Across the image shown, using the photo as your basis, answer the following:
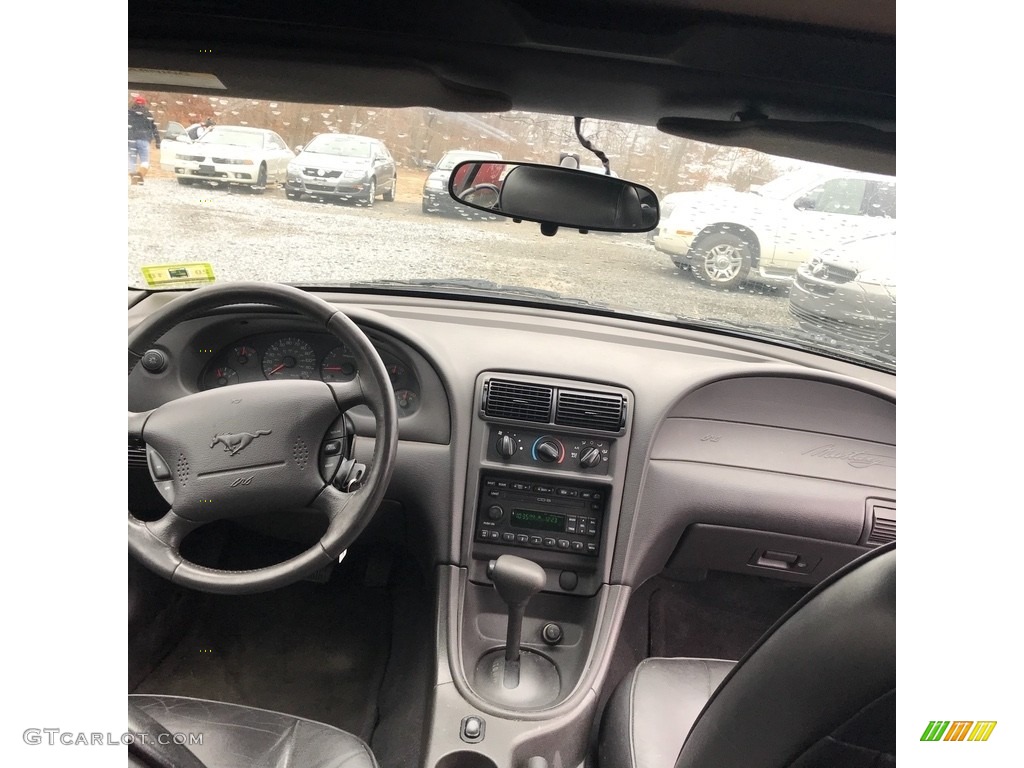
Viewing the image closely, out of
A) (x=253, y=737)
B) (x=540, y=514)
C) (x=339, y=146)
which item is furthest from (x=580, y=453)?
(x=339, y=146)

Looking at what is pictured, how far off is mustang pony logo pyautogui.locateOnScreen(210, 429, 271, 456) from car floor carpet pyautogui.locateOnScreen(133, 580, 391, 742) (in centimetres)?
119

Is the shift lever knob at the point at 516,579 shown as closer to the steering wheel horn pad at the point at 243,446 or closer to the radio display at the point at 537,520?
the radio display at the point at 537,520

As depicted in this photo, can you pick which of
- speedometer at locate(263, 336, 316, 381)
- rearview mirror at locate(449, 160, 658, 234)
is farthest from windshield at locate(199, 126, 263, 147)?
rearview mirror at locate(449, 160, 658, 234)

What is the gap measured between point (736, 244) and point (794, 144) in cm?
117

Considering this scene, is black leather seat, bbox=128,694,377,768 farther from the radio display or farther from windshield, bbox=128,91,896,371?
windshield, bbox=128,91,896,371

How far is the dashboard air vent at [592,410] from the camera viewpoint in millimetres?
2195

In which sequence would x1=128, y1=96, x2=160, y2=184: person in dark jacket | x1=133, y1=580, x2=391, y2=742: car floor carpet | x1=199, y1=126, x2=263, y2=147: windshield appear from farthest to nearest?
x1=133, y1=580, x2=391, y2=742: car floor carpet, x1=199, y1=126, x2=263, y2=147: windshield, x1=128, y1=96, x2=160, y2=184: person in dark jacket

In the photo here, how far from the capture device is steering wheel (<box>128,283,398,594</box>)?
157 cm

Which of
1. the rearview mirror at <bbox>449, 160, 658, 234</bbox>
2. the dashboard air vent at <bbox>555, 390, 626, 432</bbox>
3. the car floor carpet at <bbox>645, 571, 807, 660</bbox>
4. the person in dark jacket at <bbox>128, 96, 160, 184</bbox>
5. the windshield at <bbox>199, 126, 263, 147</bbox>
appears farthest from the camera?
the car floor carpet at <bbox>645, 571, 807, 660</bbox>

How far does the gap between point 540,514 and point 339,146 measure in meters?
1.42

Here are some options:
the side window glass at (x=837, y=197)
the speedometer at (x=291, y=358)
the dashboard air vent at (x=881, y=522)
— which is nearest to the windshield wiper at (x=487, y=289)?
the speedometer at (x=291, y=358)

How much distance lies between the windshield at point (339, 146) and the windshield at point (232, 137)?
6.9 inches

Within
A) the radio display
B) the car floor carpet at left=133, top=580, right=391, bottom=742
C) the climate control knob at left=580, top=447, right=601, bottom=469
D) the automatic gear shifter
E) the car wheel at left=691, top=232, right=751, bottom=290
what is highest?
the car wheel at left=691, top=232, right=751, bottom=290

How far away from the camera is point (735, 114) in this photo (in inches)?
54.9
